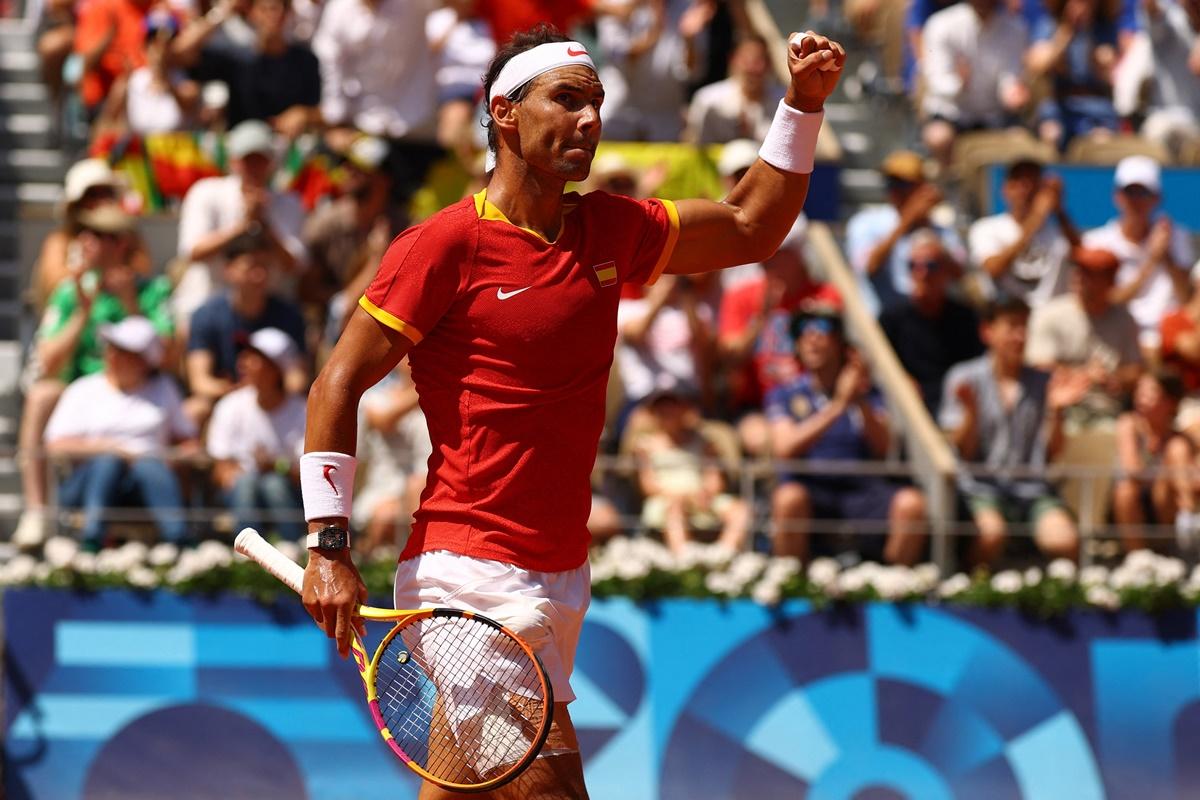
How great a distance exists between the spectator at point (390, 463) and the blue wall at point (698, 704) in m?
0.54

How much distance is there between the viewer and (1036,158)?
37.8ft

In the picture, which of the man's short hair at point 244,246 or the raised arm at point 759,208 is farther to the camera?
the man's short hair at point 244,246

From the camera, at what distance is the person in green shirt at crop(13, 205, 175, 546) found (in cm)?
926

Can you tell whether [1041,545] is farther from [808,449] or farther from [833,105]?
[833,105]

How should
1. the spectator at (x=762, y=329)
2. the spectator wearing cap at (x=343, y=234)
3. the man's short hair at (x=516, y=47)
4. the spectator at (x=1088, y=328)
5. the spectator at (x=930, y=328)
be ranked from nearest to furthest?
the man's short hair at (x=516, y=47) < the spectator at (x=762, y=329) < the spectator at (x=930, y=328) < the spectator at (x=1088, y=328) < the spectator wearing cap at (x=343, y=234)

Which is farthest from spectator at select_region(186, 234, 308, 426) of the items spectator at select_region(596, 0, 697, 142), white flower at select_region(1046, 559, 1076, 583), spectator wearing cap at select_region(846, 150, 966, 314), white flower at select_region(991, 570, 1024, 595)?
white flower at select_region(1046, 559, 1076, 583)

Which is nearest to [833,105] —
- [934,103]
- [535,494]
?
[934,103]

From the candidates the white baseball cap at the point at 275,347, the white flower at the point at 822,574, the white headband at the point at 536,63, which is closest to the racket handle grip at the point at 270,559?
the white headband at the point at 536,63

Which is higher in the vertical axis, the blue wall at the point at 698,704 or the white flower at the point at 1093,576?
the white flower at the point at 1093,576

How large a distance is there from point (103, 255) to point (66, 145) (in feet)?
9.46

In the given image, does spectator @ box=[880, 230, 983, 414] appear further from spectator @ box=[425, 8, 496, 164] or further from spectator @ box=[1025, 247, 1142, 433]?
spectator @ box=[425, 8, 496, 164]

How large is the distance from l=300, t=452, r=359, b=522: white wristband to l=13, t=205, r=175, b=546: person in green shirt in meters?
5.00

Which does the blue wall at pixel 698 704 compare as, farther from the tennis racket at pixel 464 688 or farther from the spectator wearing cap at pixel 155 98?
the tennis racket at pixel 464 688

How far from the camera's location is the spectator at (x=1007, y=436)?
28.5ft
